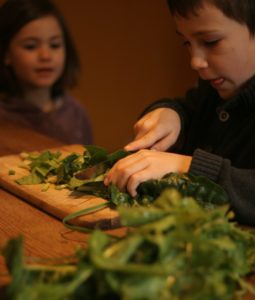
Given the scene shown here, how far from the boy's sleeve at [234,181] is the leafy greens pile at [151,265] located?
280 mm

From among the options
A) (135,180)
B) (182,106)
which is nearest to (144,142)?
(135,180)

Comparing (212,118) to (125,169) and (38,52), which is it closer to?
(125,169)

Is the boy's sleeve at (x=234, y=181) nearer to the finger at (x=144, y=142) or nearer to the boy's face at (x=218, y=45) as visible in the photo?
the finger at (x=144, y=142)

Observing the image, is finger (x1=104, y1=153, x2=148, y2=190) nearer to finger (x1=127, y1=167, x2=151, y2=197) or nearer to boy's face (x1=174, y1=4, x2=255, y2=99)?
finger (x1=127, y1=167, x2=151, y2=197)

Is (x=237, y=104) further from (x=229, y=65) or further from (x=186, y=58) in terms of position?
(x=186, y=58)

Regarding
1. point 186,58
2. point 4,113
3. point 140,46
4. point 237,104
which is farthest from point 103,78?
point 237,104

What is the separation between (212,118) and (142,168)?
0.49m

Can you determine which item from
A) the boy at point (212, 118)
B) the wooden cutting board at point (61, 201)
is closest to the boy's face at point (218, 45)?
the boy at point (212, 118)

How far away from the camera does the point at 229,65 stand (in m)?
1.17

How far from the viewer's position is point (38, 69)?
2.28m

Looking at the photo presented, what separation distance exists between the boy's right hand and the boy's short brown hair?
262 millimetres

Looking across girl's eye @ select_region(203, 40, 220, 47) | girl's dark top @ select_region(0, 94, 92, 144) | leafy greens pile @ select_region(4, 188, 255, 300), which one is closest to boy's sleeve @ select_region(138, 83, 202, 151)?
girl's eye @ select_region(203, 40, 220, 47)

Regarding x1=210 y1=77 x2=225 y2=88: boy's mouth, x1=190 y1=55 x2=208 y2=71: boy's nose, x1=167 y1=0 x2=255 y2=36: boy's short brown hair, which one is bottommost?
x1=210 y1=77 x2=225 y2=88: boy's mouth

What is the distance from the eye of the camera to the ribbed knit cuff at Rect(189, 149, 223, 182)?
96 centimetres
